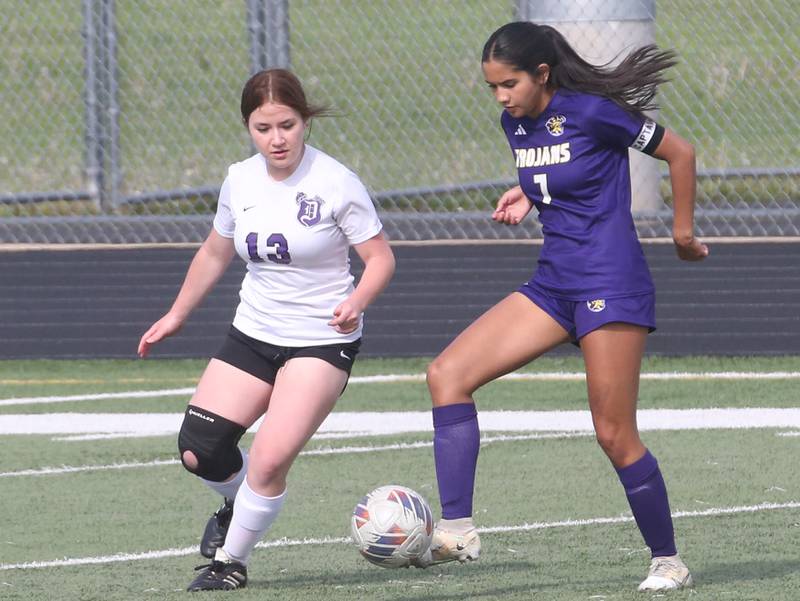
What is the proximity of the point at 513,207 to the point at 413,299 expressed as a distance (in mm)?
5157

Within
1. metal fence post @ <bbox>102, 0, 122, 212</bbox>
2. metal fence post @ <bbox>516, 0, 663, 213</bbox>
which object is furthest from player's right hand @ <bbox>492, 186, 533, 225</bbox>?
metal fence post @ <bbox>102, 0, 122, 212</bbox>

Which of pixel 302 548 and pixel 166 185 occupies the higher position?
pixel 302 548

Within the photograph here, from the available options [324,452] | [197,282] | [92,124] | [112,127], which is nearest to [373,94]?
[112,127]

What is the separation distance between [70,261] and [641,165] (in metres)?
3.68

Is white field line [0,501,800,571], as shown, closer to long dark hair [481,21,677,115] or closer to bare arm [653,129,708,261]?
bare arm [653,129,708,261]

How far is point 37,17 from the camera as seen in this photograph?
487 inches

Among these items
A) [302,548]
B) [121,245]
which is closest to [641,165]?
[121,245]

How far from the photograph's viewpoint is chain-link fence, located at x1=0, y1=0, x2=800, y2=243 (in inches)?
434

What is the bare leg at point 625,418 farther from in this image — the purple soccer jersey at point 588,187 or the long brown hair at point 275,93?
the long brown hair at point 275,93

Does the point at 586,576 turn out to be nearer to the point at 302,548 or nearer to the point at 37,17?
the point at 302,548

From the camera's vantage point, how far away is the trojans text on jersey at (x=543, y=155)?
17.1 feet

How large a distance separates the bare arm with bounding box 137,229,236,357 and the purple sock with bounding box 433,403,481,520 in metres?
0.95

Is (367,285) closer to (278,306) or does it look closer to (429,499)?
(278,306)

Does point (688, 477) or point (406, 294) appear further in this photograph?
point (406, 294)
